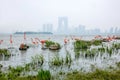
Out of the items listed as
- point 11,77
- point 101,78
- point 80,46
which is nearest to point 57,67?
point 11,77

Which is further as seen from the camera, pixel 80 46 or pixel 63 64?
pixel 80 46

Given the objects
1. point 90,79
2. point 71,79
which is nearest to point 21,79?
point 71,79

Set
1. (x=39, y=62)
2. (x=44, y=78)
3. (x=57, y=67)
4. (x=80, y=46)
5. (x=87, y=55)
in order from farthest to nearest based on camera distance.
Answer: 1. (x=80, y=46)
2. (x=87, y=55)
3. (x=39, y=62)
4. (x=57, y=67)
5. (x=44, y=78)

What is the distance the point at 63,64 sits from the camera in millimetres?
24125

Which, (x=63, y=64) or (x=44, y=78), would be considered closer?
(x=44, y=78)

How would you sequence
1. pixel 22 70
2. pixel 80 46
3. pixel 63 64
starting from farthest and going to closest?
pixel 80 46 < pixel 63 64 < pixel 22 70

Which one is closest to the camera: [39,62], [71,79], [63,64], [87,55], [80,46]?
[71,79]

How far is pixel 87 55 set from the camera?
107 ft

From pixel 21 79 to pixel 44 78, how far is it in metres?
2.16

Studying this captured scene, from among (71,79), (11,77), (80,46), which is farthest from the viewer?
(80,46)

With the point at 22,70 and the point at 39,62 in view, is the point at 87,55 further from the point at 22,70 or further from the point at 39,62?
the point at 22,70

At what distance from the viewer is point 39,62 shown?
25.8m

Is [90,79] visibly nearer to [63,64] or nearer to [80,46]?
[63,64]

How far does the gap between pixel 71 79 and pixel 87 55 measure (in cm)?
1772
